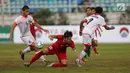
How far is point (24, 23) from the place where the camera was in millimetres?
16188

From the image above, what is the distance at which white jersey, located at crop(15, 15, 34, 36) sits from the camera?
15984 millimetres

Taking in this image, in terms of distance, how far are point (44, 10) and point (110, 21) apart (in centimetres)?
750

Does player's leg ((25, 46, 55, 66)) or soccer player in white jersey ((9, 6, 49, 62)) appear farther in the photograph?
soccer player in white jersey ((9, 6, 49, 62))

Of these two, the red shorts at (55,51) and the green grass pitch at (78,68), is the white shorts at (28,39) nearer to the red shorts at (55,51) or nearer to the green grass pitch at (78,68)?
the green grass pitch at (78,68)

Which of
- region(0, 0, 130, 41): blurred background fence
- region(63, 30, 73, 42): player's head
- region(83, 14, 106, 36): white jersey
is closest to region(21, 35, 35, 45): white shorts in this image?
region(83, 14, 106, 36): white jersey

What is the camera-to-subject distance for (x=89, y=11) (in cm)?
1583

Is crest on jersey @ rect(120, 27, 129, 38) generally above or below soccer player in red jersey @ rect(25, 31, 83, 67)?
below

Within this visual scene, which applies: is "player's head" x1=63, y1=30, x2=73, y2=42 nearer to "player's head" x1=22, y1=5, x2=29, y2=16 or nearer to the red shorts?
the red shorts

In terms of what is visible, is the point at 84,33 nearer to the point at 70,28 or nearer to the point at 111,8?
the point at 70,28

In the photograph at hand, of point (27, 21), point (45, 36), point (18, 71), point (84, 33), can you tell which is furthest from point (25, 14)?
point (45, 36)

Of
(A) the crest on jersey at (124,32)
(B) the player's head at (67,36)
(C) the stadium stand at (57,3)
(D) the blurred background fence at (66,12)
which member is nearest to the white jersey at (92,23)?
(B) the player's head at (67,36)

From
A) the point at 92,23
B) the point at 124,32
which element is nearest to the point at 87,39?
the point at 92,23

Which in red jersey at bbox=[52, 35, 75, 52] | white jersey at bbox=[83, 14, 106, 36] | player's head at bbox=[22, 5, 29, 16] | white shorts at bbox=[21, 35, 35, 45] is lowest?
white shorts at bbox=[21, 35, 35, 45]

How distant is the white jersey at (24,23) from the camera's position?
52.4 feet
